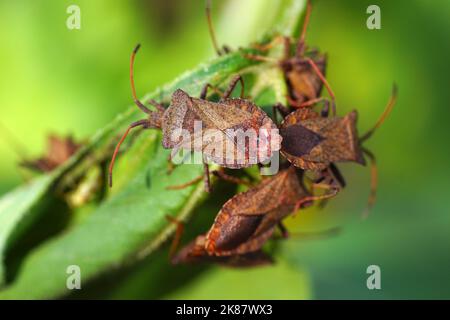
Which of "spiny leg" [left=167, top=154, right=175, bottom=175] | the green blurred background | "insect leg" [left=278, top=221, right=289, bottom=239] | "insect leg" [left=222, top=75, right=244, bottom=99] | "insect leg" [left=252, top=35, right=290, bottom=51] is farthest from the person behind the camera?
the green blurred background

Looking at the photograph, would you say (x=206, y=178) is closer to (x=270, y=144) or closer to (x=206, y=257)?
(x=270, y=144)

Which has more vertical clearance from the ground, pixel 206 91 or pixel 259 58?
pixel 259 58

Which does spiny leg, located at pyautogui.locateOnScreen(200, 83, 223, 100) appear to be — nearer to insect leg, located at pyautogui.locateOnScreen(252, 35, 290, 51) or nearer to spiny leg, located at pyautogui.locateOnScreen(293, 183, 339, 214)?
insect leg, located at pyautogui.locateOnScreen(252, 35, 290, 51)

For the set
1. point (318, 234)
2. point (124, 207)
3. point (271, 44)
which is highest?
point (271, 44)

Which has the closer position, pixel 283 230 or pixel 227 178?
pixel 227 178

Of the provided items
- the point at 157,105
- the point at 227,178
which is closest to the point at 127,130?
the point at 157,105

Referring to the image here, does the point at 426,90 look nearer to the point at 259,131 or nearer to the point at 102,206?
the point at 259,131

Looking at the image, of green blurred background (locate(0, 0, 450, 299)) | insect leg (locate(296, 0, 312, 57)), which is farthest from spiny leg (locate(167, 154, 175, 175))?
green blurred background (locate(0, 0, 450, 299))
